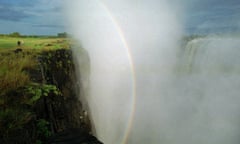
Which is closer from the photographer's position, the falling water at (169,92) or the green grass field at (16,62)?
the green grass field at (16,62)

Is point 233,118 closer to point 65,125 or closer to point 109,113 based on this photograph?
point 109,113

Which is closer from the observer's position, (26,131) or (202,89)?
(26,131)

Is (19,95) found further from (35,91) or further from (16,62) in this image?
(16,62)

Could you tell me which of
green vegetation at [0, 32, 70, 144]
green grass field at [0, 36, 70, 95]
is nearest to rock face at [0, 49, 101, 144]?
green vegetation at [0, 32, 70, 144]

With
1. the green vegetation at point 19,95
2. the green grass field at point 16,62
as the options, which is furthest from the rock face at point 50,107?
the green grass field at point 16,62

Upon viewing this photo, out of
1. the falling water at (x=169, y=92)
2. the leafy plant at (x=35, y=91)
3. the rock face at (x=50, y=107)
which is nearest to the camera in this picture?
the rock face at (x=50, y=107)

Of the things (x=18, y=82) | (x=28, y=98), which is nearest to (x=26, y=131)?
(x=28, y=98)

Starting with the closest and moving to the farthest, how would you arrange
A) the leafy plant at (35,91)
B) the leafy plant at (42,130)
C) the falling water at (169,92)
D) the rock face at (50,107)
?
Result: the rock face at (50,107)
the leafy plant at (42,130)
the leafy plant at (35,91)
the falling water at (169,92)

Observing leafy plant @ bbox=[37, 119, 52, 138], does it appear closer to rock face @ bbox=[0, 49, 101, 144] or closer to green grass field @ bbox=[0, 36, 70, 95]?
rock face @ bbox=[0, 49, 101, 144]

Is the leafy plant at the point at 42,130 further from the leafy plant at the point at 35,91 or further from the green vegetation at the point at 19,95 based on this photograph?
the leafy plant at the point at 35,91
